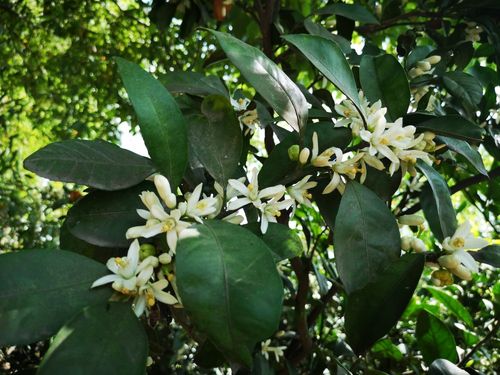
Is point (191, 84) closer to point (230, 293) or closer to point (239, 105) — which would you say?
point (239, 105)

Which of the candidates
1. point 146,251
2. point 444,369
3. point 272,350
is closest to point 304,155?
point 146,251

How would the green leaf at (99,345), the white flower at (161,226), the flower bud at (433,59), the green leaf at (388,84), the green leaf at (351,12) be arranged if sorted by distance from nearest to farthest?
the green leaf at (99,345) → the white flower at (161,226) → the green leaf at (388,84) → the flower bud at (433,59) → the green leaf at (351,12)

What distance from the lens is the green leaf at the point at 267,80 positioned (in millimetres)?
586

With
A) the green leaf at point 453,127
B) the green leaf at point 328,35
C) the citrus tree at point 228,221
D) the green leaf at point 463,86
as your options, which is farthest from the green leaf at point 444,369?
the green leaf at point 328,35

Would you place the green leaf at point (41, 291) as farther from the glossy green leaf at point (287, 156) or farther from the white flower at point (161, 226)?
the glossy green leaf at point (287, 156)

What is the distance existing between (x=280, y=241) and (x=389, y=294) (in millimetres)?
138

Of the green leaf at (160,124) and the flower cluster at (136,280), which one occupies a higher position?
the green leaf at (160,124)

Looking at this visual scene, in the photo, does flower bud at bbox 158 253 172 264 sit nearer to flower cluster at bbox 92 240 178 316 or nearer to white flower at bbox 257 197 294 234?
flower cluster at bbox 92 240 178 316

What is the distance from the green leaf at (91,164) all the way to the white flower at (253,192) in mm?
101

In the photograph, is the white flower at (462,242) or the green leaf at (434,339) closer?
the white flower at (462,242)

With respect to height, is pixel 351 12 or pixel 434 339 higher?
pixel 351 12

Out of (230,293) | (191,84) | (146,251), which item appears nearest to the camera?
(230,293)

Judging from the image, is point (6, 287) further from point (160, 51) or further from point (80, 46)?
point (80, 46)

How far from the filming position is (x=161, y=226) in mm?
521
